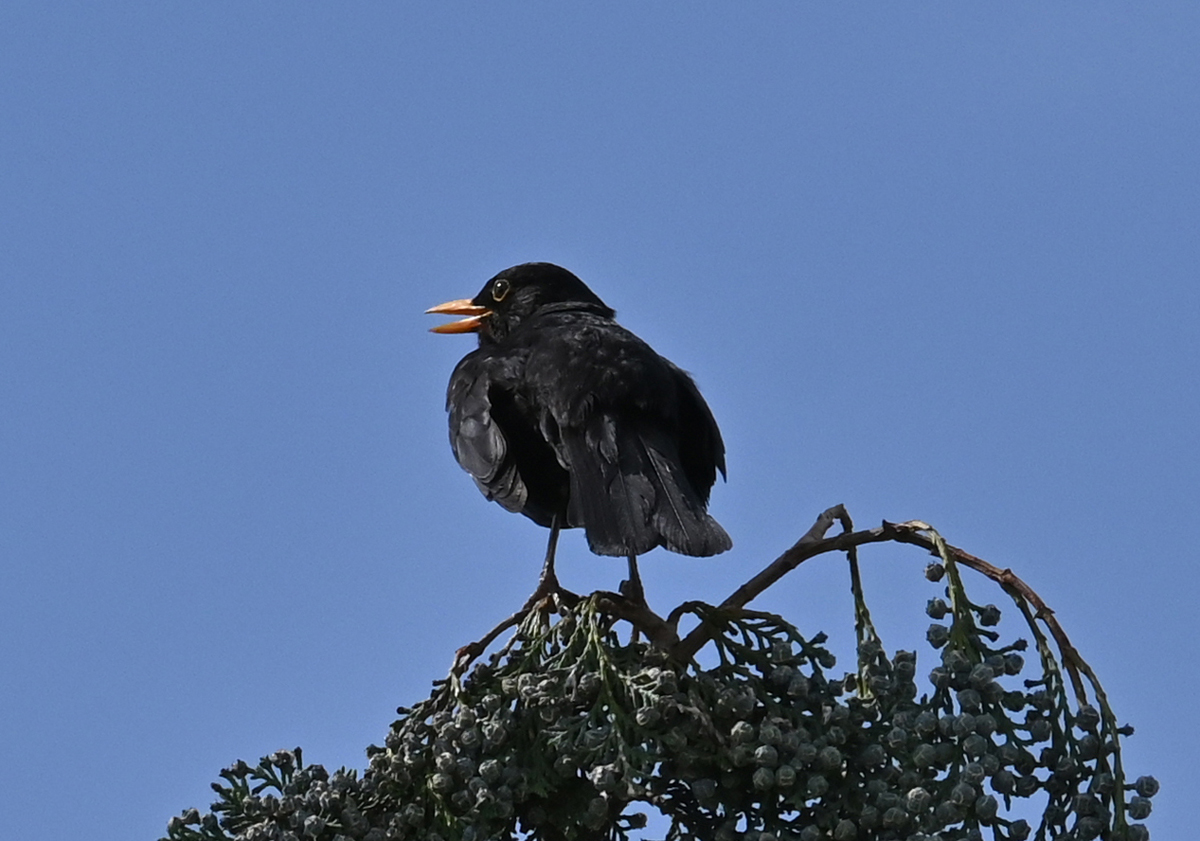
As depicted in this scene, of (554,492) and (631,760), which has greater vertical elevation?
(554,492)

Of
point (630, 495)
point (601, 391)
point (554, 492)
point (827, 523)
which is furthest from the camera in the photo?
point (554, 492)

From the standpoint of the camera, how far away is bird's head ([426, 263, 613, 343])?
6504 millimetres

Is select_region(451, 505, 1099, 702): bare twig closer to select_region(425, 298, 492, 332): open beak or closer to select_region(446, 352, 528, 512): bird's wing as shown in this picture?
select_region(446, 352, 528, 512): bird's wing

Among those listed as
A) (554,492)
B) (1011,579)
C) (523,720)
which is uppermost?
(554,492)

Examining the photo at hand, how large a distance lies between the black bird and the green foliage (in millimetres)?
830

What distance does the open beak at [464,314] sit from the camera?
6633 millimetres

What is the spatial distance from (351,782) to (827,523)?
3.74 feet

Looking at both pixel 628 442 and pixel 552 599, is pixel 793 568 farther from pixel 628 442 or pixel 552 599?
pixel 628 442

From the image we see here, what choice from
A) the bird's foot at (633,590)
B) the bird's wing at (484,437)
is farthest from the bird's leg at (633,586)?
the bird's wing at (484,437)

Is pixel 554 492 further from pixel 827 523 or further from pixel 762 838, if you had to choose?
pixel 762 838

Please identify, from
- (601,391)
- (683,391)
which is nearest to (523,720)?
(601,391)

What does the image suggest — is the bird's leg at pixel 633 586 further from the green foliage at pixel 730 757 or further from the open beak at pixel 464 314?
the open beak at pixel 464 314

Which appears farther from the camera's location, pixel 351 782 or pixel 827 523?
pixel 827 523

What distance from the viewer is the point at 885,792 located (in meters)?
3.34
